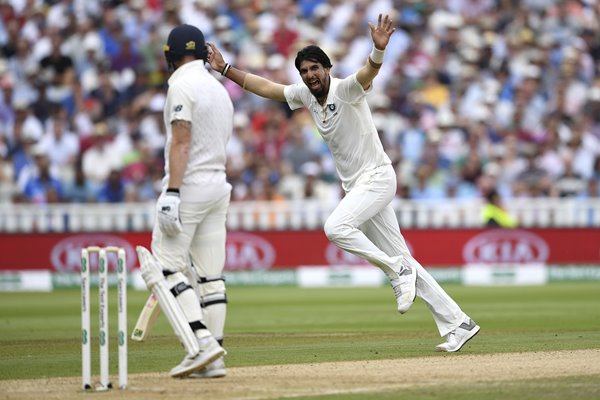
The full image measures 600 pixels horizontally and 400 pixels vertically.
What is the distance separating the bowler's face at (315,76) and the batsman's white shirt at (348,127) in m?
0.06

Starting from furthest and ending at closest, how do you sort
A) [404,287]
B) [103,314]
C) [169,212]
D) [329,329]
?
[329,329] < [404,287] < [169,212] < [103,314]

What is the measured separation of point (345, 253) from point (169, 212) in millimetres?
11179

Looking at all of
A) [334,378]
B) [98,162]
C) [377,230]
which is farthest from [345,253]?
[334,378]

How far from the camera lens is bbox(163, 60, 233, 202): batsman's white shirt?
21.9ft

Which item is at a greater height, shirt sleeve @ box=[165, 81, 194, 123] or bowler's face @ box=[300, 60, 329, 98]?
bowler's face @ box=[300, 60, 329, 98]

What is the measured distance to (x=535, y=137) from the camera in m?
19.1

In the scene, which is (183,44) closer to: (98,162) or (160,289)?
(160,289)

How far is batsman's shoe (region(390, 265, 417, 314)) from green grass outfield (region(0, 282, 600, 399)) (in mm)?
380

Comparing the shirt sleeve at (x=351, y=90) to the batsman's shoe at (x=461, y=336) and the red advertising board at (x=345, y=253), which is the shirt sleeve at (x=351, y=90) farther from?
the red advertising board at (x=345, y=253)

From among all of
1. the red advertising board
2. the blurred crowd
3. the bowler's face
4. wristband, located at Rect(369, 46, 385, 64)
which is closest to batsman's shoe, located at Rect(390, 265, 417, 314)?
the bowler's face

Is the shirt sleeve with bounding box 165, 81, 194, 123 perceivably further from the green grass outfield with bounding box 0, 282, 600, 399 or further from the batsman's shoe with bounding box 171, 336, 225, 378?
the green grass outfield with bounding box 0, 282, 600, 399

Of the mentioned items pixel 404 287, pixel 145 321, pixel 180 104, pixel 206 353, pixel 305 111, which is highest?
pixel 305 111

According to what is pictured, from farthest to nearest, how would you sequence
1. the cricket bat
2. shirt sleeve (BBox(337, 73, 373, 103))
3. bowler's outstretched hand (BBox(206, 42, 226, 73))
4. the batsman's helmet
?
1. bowler's outstretched hand (BBox(206, 42, 226, 73))
2. shirt sleeve (BBox(337, 73, 373, 103))
3. the cricket bat
4. the batsman's helmet

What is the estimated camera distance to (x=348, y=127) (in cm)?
788
